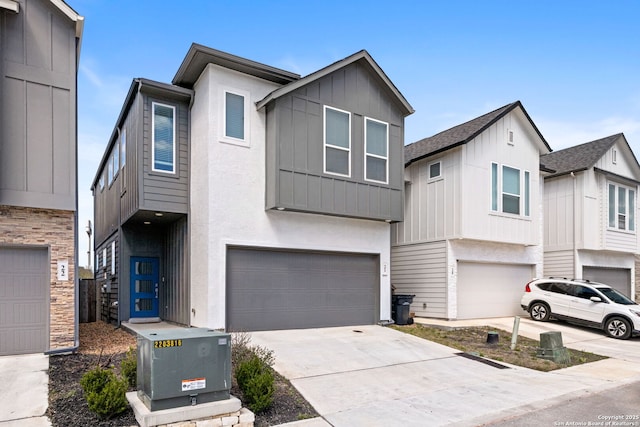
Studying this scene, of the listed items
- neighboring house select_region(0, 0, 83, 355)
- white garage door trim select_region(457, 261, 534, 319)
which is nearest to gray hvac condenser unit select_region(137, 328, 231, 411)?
neighboring house select_region(0, 0, 83, 355)

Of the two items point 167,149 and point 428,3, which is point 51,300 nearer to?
point 167,149

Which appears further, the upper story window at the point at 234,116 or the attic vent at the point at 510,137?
the attic vent at the point at 510,137

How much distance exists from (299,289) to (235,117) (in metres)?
4.92

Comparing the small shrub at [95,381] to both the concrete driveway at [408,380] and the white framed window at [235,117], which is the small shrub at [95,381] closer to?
the concrete driveway at [408,380]

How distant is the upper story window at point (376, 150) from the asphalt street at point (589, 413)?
7.65 m

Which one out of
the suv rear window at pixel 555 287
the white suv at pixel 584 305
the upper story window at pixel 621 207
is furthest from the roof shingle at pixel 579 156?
the white suv at pixel 584 305

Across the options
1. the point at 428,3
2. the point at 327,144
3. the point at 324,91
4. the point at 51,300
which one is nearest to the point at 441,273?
the point at 327,144

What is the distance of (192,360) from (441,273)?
38.2 feet

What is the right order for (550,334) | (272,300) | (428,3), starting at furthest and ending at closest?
(428,3) < (272,300) < (550,334)

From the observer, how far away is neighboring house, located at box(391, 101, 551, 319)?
15656 millimetres

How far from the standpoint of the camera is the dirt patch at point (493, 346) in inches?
407

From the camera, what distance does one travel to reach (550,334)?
35.0 feet

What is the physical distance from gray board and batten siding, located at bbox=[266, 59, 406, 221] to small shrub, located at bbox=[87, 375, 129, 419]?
21.2ft

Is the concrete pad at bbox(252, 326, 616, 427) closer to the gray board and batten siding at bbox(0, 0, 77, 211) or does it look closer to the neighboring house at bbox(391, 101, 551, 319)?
the neighboring house at bbox(391, 101, 551, 319)
